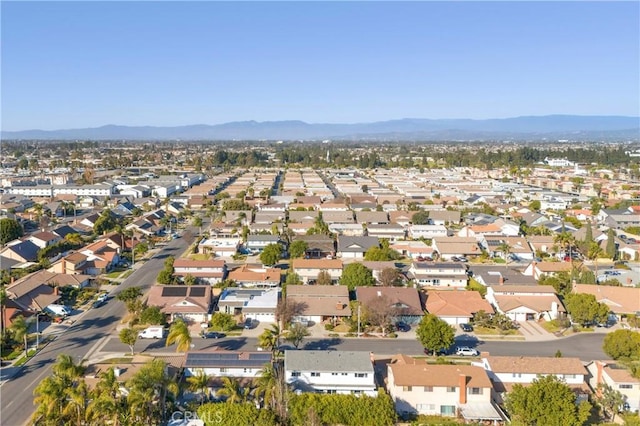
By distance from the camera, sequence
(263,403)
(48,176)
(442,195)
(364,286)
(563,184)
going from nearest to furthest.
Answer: (263,403) → (364,286) → (442,195) → (563,184) → (48,176)

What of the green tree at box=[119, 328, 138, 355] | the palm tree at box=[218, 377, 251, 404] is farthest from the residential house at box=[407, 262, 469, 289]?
the green tree at box=[119, 328, 138, 355]

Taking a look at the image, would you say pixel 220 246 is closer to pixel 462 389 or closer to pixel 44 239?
pixel 44 239

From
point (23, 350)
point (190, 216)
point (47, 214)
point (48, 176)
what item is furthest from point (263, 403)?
point (48, 176)

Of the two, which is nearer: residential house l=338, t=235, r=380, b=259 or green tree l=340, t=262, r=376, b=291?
green tree l=340, t=262, r=376, b=291

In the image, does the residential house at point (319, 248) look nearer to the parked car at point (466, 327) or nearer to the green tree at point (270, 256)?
the green tree at point (270, 256)

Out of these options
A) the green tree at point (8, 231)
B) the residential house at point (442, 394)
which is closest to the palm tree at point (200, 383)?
the residential house at point (442, 394)

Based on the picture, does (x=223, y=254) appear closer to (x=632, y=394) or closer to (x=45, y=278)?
(x=45, y=278)

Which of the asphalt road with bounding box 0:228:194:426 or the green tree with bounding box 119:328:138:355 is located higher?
the green tree with bounding box 119:328:138:355

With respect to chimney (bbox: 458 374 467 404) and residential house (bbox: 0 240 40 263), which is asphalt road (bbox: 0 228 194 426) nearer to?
residential house (bbox: 0 240 40 263)
